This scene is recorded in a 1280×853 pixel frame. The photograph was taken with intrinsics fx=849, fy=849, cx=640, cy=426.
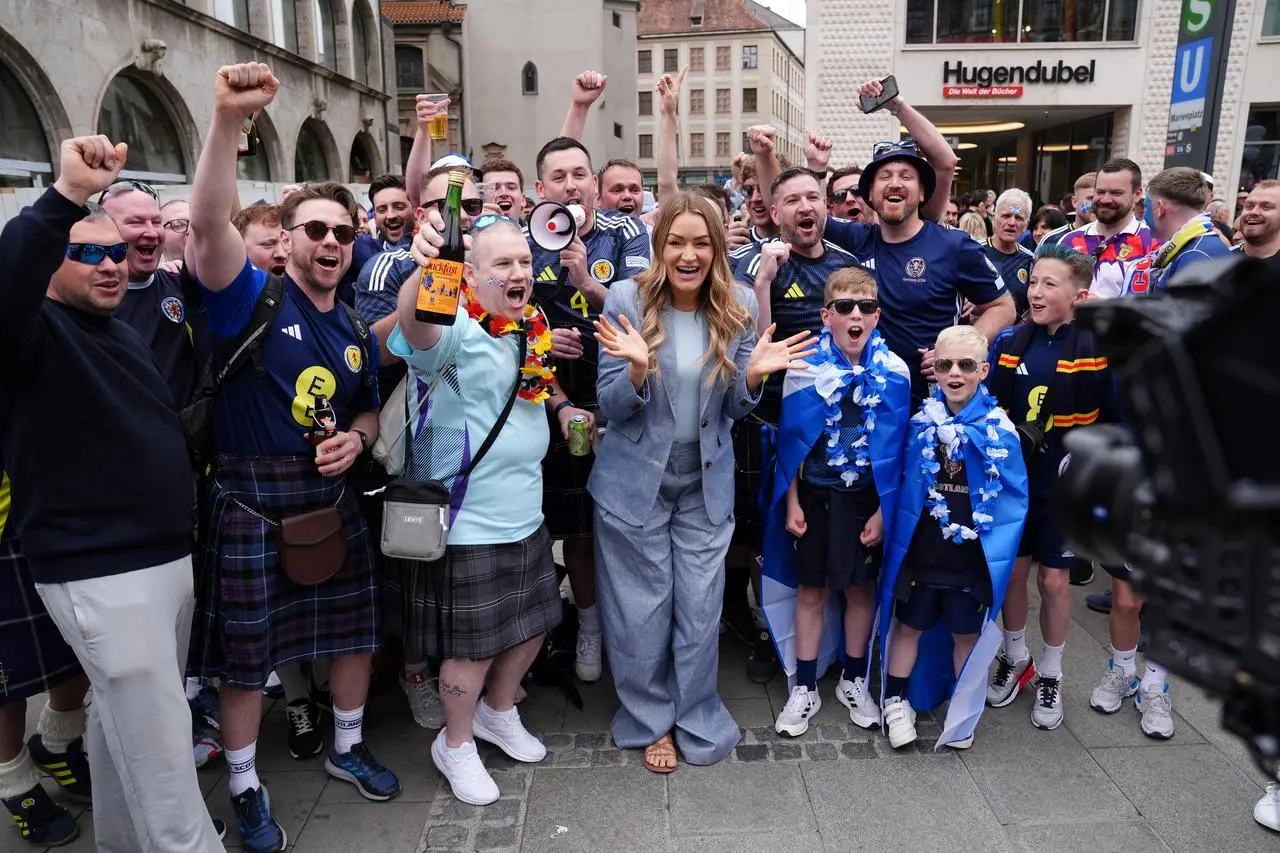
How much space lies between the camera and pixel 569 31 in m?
38.6

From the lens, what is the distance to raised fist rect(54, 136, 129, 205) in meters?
2.12

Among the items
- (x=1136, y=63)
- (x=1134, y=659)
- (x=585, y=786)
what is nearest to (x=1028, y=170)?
(x=1136, y=63)

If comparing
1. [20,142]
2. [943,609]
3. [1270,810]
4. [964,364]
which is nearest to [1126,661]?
[1270,810]

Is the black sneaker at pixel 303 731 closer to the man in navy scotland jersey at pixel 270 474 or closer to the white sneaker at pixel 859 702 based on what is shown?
the man in navy scotland jersey at pixel 270 474

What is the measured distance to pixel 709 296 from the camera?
349cm

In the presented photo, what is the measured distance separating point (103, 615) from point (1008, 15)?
21928 millimetres

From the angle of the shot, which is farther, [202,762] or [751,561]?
[751,561]

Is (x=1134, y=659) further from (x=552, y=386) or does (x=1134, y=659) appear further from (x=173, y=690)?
(x=173, y=690)

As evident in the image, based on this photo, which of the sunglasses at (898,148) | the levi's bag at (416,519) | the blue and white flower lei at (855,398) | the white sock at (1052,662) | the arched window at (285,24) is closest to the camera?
the levi's bag at (416,519)

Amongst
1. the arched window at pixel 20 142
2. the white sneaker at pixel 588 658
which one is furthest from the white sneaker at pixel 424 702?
the arched window at pixel 20 142

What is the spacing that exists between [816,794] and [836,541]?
1.01 m

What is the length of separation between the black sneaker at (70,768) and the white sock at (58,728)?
2 cm

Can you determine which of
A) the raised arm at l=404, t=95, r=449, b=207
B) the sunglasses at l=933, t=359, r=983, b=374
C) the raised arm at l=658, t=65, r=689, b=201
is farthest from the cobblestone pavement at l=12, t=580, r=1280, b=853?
the raised arm at l=658, t=65, r=689, b=201

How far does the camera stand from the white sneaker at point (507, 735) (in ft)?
11.5
